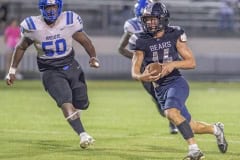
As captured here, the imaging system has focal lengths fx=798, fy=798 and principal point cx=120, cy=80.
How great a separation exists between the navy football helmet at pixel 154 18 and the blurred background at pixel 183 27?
54.5 ft

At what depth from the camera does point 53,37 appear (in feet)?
30.9

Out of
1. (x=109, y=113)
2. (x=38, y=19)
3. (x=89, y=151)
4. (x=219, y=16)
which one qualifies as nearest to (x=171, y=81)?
(x=89, y=151)

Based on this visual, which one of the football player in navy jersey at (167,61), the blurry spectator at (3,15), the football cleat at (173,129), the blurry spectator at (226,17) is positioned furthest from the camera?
the blurry spectator at (226,17)

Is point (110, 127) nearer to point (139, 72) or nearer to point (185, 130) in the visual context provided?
point (139, 72)

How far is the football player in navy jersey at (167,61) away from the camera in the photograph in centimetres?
817

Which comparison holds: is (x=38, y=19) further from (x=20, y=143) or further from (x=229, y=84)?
(x=229, y=84)

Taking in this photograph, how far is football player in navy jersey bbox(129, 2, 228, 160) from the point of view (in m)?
8.17

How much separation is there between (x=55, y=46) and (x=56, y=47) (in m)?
0.02

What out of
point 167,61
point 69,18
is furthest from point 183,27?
point 167,61

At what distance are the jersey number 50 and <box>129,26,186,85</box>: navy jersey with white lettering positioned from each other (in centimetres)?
127

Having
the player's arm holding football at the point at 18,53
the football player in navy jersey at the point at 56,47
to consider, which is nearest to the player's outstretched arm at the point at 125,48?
the football player in navy jersey at the point at 56,47

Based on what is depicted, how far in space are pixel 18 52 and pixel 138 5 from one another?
182cm

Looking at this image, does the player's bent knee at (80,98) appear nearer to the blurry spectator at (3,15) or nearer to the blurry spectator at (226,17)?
the blurry spectator at (3,15)

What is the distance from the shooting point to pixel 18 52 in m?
9.55
